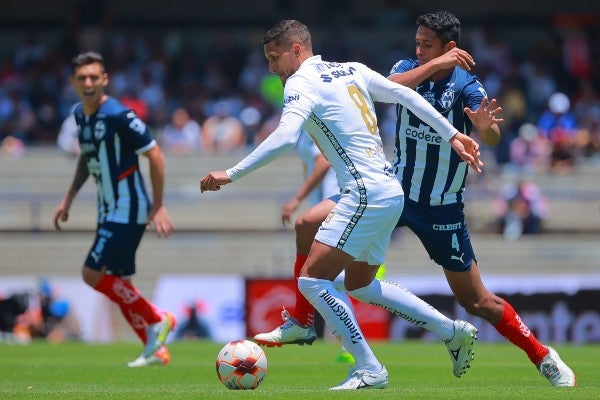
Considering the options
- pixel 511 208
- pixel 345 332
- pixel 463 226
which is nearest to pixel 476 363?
pixel 463 226

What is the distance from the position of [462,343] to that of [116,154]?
403cm

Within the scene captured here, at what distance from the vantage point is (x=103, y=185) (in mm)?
11172

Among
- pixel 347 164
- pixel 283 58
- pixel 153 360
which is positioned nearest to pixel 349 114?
pixel 347 164

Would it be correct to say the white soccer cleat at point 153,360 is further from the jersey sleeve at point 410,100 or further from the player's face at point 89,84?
the jersey sleeve at point 410,100

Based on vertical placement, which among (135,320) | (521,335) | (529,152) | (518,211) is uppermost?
(521,335)

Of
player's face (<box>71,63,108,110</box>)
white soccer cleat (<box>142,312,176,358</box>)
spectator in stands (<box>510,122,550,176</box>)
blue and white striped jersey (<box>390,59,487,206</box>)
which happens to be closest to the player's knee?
blue and white striped jersey (<box>390,59,487,206</box>)

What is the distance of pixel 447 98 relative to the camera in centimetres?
886

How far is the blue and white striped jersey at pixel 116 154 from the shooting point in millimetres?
11086

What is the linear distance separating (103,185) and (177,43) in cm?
1689

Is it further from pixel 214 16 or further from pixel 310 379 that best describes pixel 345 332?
pixel 214 16

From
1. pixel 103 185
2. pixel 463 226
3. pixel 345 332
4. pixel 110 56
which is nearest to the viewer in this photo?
pixel 345 332

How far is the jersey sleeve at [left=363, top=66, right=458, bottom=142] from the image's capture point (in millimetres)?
7949

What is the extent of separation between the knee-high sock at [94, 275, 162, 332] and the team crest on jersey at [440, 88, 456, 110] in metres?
3.59

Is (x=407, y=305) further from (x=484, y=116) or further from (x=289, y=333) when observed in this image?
(x=484, y=116)
